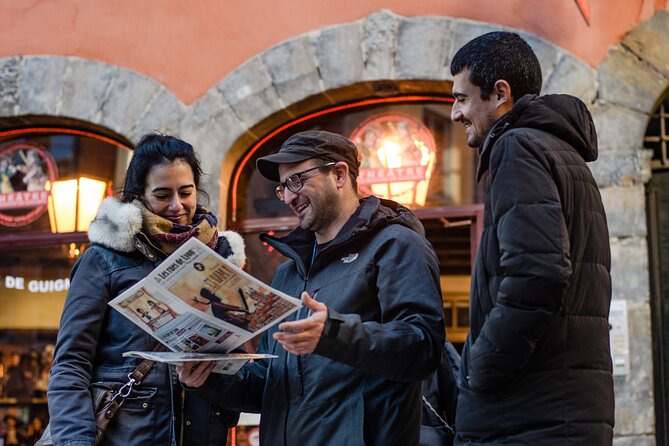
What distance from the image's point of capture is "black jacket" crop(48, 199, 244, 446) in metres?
3.28

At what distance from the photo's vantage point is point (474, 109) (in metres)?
2.87

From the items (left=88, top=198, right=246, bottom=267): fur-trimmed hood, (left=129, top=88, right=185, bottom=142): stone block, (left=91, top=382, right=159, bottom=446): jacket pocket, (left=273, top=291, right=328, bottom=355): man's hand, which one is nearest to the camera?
(left=273, top=291, right=328, bottom=355): man's hand

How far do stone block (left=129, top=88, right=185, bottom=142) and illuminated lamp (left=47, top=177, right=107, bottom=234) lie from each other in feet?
2.24

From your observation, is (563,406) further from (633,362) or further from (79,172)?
(79,172)

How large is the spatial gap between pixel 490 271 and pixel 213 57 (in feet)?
14.8

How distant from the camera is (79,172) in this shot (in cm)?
724

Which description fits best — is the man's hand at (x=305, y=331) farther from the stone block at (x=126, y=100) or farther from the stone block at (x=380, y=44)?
the stone block at (x=126, y=100)

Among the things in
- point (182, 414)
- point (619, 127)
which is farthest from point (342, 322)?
point (619, 127)

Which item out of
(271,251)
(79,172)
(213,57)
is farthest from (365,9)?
(79,172)

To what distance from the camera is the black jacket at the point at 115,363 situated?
10.8 feet

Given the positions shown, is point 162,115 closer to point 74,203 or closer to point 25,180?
point 74,203

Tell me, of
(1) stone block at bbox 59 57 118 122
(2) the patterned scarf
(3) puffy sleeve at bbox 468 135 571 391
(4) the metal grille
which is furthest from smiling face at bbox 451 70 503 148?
(1) stone block at bbox 59 57 118 122

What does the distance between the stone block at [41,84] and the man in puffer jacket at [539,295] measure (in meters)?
4.97

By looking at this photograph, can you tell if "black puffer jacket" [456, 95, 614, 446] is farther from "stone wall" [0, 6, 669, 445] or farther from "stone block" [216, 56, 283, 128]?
"stone block" [216, 56, 283, 128]
